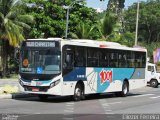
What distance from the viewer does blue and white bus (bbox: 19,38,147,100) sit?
21.4m

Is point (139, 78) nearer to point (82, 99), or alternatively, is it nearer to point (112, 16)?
point (82, 99)

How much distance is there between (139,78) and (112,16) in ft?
67.6

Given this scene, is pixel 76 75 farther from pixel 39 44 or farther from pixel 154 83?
pixel 154 83

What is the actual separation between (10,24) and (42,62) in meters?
24.1

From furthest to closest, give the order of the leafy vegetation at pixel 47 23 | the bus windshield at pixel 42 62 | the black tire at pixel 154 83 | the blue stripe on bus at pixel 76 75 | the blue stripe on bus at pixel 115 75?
the leafy vegetation at pixel 47 23 → the black tire at pixel 154 83 → the blue stripe on bus at pixel 115 75 → the blue stripe on bus at pixel 76 75 → the bus windshield at pixel 42 62

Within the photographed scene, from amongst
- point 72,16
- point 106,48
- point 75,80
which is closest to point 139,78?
point 106,48

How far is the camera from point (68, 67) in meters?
21.9

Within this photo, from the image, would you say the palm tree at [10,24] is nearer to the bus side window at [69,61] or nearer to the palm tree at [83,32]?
the palm tree at [83,32]

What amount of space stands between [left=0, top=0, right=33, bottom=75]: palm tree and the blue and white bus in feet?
62.7

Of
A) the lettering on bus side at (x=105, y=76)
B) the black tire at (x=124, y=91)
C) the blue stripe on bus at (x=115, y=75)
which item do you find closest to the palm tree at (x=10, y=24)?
the black tire at (x=124, y=91)

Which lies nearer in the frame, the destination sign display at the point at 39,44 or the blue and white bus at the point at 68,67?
the blue and white bus at the point at 68,67

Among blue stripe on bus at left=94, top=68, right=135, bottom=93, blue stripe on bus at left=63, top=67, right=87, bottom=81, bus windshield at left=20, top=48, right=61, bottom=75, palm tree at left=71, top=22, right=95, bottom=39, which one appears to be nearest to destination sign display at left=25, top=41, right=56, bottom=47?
bus windshield at left=20, top=48, right=61, bottom=75

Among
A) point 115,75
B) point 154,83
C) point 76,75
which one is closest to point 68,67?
point 76,75

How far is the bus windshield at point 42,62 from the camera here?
21.4 metres
